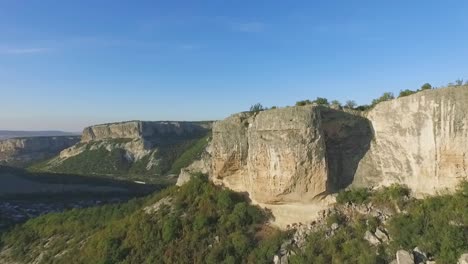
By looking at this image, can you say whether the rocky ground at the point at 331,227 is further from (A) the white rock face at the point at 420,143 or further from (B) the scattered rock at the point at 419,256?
(A) the white rock face at the point at 420,143

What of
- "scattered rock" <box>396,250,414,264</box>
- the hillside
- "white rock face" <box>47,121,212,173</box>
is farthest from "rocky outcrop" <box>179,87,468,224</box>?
"white rock face" <box>47,121,212,173</box>

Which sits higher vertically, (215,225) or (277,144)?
(277,144)

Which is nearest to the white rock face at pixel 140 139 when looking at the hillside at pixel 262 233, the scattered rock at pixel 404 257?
the hillside at pixel 262 233

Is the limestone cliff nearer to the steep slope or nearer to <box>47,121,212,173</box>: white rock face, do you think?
the steep slope

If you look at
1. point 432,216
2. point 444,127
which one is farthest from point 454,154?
point 432,216

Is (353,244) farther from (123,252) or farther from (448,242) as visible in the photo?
(123,252)
